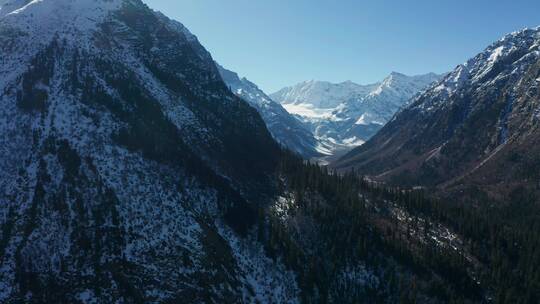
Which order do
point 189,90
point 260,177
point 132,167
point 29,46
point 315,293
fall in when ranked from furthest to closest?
point 189,90 < point 260,177 < point 29,46 < point 132,167 < point 315,293

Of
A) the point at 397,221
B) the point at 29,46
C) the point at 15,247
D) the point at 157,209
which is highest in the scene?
the point at 29,46

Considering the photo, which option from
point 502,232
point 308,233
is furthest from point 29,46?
point 502,232

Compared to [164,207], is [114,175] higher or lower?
higher

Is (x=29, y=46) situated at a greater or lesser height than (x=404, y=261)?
greater

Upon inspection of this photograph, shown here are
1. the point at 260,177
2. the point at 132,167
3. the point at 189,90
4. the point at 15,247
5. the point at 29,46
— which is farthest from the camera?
the point at 189,90

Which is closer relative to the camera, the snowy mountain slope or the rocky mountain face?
the snowy mountain slope

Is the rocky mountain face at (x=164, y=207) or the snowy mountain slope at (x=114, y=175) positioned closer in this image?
the snowy mountain slope at (x=114, y=175)

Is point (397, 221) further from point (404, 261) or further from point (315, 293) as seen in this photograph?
point (315, 293)

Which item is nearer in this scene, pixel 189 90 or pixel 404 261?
pixel 404 261
